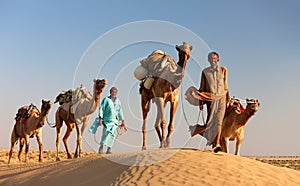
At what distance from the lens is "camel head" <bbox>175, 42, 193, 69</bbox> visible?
10.6 metres

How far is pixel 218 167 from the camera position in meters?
8.44

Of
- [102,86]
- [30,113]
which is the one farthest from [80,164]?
[30,113]

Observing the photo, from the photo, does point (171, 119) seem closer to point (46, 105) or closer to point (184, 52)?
point (184, 52)

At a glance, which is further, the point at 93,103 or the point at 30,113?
the point at 30,113

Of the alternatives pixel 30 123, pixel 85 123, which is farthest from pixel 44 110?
pixel 85 123

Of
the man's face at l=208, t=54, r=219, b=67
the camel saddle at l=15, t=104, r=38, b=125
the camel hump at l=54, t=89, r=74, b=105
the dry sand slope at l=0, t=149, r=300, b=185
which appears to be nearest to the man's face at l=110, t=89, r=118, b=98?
the dry sand slope at l=0, t=149, r=300, b=185

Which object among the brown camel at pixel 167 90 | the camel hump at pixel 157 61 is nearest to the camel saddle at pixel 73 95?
the camel hump at pixel 157 61

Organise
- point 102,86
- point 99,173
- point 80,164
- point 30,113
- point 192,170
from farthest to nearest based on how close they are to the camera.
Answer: point 30,113 → point 102,86 → point 80,164 → point 99,173 → point 192,170

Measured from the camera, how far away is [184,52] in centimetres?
1060

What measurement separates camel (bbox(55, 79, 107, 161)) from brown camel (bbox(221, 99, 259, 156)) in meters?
4.73

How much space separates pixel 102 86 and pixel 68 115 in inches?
147

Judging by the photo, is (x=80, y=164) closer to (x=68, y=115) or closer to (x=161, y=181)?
(x=161, y=181)

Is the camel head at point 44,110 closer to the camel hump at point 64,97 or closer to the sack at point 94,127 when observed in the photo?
the camel hump at point 64,97

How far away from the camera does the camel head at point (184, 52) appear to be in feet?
34.7
